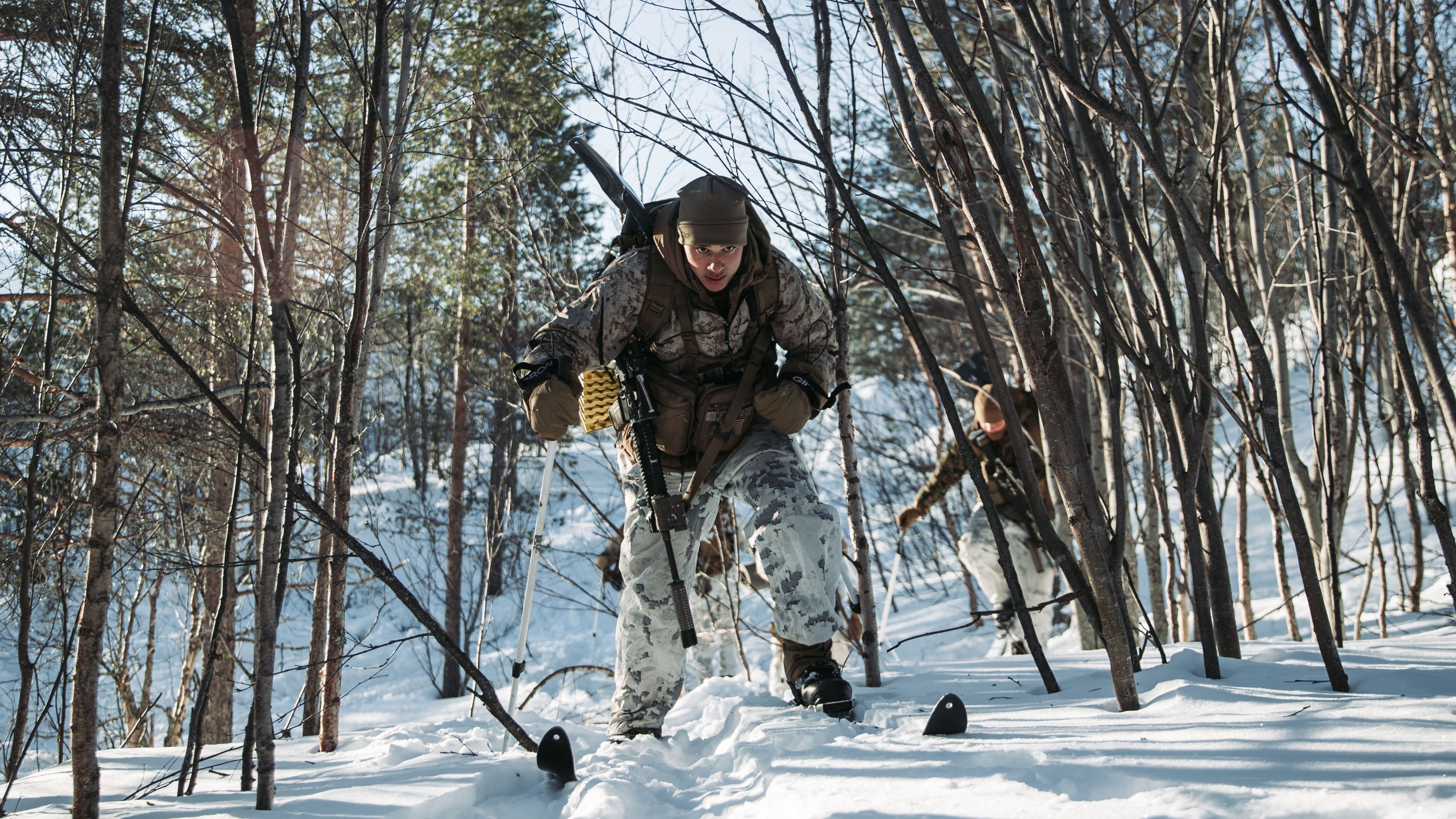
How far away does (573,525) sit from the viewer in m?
18.4

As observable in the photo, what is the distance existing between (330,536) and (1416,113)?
407 cm

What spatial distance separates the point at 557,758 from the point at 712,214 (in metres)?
1.51

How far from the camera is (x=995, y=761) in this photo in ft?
5.34

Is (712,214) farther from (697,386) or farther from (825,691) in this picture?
(825,691)

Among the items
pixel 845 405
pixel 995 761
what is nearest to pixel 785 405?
pixel 845 405

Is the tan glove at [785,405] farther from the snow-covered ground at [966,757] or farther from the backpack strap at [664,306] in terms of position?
the snow-covered ground at [966,757]

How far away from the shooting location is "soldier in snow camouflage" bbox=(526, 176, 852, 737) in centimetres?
256

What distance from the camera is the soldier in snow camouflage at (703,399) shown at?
2.56 meters

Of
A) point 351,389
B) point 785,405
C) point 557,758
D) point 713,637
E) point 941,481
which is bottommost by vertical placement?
point 713,637

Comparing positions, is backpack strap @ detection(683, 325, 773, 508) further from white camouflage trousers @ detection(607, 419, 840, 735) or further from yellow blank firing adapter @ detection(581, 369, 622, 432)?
yellow blank firing adapter @ detection(581, 369, 622, 432)

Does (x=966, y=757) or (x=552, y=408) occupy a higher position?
(x=552, y=408)

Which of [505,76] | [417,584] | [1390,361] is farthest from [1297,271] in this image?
[417,584]

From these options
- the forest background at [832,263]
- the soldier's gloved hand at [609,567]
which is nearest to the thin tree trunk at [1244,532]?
the forest background at [832,263]

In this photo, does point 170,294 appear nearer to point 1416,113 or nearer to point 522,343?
point 1416,113
